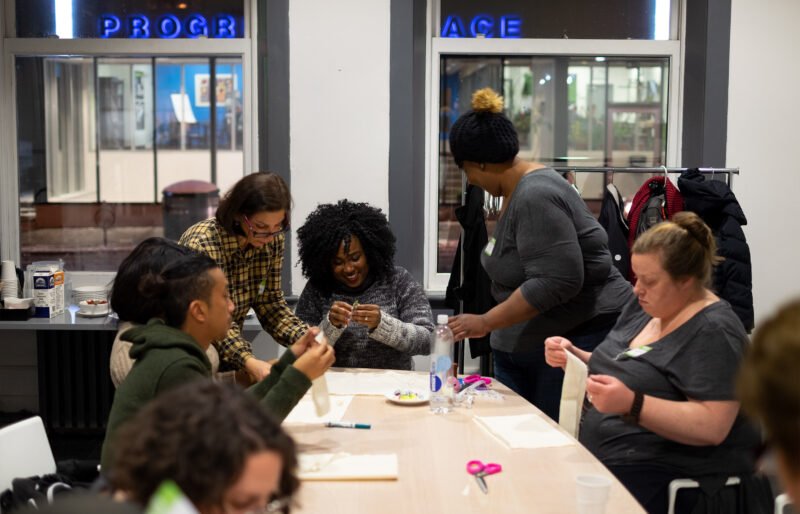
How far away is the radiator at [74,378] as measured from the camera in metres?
4.56

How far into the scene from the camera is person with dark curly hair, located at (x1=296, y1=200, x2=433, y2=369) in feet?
10.3

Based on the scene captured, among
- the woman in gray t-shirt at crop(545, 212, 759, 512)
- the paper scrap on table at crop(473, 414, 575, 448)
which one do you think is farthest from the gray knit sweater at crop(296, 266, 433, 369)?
the woman in gray t-shirt at crop(545, 212, 759, 512)

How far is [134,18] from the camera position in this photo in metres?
4.59

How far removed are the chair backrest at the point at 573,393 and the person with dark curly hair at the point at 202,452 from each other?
150 centimetres

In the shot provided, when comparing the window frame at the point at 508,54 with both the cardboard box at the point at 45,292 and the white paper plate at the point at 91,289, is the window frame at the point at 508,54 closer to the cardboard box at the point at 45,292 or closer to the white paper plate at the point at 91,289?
the white paper plate at the point at 91,289

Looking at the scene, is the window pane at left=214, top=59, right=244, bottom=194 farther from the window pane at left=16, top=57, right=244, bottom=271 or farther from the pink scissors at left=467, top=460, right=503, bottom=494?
the pink scissors at left=467, top=460, right=503, bottom=494

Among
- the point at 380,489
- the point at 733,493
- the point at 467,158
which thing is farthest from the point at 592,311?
the point at 380,489

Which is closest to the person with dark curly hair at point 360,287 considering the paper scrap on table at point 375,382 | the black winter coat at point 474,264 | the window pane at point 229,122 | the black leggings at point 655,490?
the paper scrap on table at point 375,382

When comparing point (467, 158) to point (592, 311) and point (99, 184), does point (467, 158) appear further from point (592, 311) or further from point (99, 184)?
point (99, 184)

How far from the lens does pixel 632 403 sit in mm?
2109

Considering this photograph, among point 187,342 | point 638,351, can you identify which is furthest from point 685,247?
point 187,342

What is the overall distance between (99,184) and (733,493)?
384 cm

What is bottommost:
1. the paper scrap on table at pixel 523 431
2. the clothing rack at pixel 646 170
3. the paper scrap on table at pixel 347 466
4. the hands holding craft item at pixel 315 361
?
the paper scrap on table at pixel 523 431

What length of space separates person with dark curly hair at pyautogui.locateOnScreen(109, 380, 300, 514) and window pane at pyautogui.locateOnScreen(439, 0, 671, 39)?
12.7 ft
